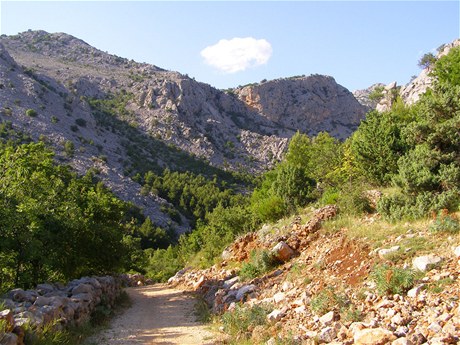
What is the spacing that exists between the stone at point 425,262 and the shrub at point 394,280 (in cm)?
31

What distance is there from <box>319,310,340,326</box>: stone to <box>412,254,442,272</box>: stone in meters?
1.95

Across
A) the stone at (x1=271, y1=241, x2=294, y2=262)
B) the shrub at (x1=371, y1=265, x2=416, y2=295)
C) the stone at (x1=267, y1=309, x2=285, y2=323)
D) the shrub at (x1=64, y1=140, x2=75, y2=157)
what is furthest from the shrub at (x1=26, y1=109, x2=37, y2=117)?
the shrub at (x1=371, y1=265, x2=416, y2=295)

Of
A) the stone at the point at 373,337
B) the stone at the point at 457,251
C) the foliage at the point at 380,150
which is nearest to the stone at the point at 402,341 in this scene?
the stone at the point at 373,337

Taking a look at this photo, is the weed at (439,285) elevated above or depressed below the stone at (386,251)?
below

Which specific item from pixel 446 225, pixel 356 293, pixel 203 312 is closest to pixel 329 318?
pixel 356 293

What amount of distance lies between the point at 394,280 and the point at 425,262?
36.6 inches

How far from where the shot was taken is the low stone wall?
694 centimetres

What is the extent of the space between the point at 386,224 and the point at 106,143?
62189 millimetres

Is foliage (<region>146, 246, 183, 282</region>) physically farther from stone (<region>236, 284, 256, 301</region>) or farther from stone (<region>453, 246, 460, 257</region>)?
stone (<region>453, 246, 460, 257</region>)

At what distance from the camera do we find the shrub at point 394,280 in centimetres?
738

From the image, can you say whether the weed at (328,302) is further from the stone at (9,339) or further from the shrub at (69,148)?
the shrub at (69,148)

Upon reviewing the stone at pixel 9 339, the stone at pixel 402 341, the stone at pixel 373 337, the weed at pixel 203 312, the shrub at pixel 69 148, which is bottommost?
the weed at pixel 203 312

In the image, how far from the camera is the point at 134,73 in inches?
4350

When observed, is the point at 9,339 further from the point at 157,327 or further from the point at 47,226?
the point at 47,226
